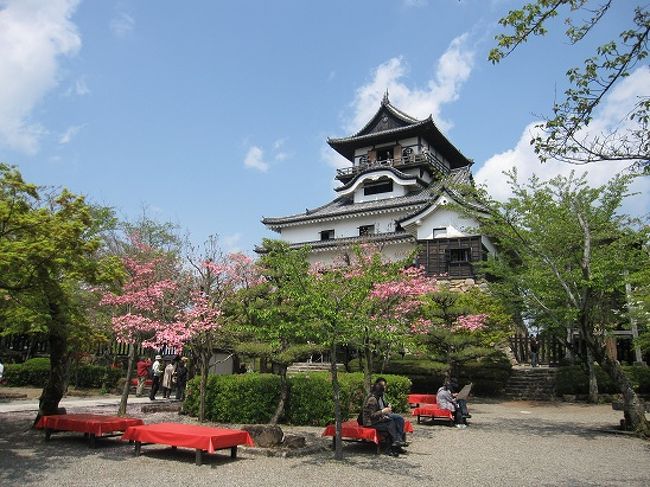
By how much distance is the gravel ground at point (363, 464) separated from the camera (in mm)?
7539

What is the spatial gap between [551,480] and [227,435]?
5.28 metres

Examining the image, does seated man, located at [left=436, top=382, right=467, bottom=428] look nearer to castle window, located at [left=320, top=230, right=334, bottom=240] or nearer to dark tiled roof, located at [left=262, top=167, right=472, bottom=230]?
dark tiled roof, located at [left=262, top=167, right=472, bottom=230]

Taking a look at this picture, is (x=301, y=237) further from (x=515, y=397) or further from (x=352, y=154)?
(x=515, y=397)

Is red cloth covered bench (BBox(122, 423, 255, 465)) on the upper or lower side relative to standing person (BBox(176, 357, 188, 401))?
lower

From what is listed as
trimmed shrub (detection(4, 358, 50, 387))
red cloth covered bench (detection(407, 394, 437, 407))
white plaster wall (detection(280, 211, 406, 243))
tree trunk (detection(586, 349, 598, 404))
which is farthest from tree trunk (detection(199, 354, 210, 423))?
white plaster wall (detection(280, 211, 406, 243))

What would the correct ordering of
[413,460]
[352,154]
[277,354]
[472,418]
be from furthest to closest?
[352,154]
[472,418]
[277,354]
[413,460]

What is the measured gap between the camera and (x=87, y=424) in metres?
9.61

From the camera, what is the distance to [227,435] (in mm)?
8656

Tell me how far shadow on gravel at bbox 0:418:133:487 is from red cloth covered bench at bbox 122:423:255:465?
18.2 inches

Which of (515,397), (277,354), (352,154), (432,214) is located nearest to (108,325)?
(277,354)

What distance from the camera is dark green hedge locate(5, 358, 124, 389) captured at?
21109 mm

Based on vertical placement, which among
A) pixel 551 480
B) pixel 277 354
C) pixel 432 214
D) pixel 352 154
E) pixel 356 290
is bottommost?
pixel 551 480

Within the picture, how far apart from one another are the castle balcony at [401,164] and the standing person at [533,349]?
14.3m

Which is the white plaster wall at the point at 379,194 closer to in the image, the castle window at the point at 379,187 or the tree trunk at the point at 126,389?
the castle window at the point at 379,187
